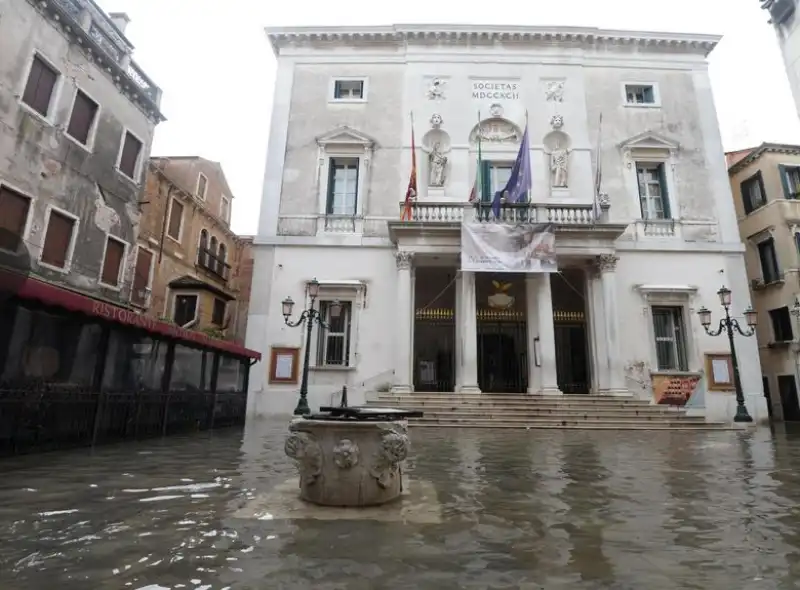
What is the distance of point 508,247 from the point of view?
16.0m

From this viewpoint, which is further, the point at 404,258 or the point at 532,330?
the point at 532,330

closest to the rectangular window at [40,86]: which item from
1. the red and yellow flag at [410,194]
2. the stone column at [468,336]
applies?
the red and yellow flag at [410,194]

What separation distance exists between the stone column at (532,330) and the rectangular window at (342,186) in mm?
7254

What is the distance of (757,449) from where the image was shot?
28.7ft

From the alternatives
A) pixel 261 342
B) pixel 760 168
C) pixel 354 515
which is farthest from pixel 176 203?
pixel 760 168

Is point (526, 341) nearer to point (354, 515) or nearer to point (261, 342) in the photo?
point (261, 342)

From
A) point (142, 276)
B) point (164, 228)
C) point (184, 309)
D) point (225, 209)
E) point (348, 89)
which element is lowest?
point (184, 309)

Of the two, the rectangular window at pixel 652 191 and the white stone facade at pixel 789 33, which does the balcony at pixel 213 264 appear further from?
the white stone facade at pixel 789 33

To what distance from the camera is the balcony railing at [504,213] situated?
55.7ft

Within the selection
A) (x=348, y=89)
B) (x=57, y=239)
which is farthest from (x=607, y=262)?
(x=57, y=239)

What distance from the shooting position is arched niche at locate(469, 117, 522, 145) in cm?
1931

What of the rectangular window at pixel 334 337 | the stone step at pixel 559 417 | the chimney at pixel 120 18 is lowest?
the stone step at pixel 559 417

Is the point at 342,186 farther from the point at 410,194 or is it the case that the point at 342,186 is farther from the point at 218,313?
the point at 218,313

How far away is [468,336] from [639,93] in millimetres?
13225
